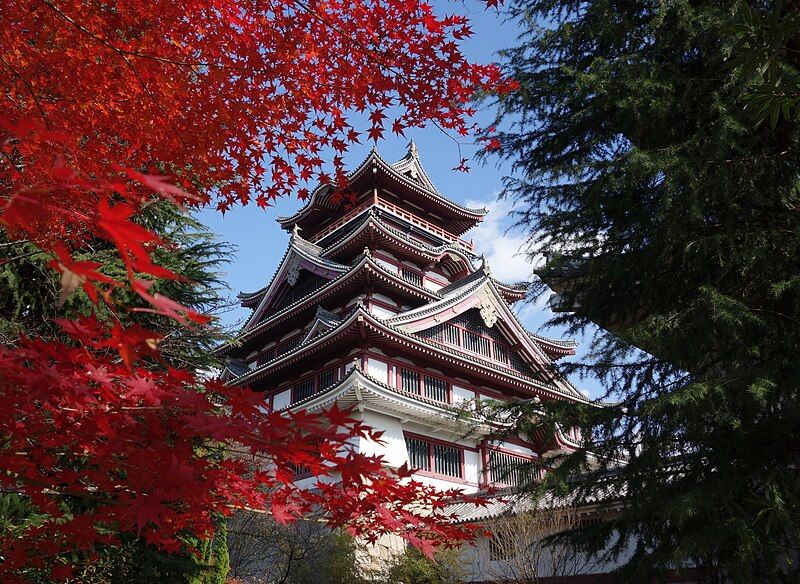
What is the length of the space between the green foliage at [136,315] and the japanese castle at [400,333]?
6.95 metres

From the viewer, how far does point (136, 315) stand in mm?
7953

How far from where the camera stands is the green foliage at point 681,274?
4734 millimetres

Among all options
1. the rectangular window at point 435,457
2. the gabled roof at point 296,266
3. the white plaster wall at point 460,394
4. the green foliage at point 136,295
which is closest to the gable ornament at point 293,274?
the gabled roof at point 296,266

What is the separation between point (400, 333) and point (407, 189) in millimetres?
8868

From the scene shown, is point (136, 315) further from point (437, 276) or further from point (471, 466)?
point (437, 276)

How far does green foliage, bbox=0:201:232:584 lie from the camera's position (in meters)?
6.03

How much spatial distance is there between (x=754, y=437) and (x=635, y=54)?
410cm

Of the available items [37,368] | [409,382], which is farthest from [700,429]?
[409,382]

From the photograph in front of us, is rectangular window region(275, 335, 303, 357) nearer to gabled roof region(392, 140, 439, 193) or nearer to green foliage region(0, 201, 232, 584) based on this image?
gabled roof region(392, 140, 439, 193)

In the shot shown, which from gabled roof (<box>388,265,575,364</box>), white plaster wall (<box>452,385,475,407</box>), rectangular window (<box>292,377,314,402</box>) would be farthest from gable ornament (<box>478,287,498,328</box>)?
rectangular window (<box>292,377,314,402</box>)

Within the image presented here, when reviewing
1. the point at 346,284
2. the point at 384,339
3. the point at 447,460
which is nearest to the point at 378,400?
the point at 384,339

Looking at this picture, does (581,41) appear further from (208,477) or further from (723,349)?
(208,477)

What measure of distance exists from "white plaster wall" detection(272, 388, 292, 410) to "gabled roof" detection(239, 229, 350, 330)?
438 centimetres

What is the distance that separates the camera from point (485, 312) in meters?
20.5
